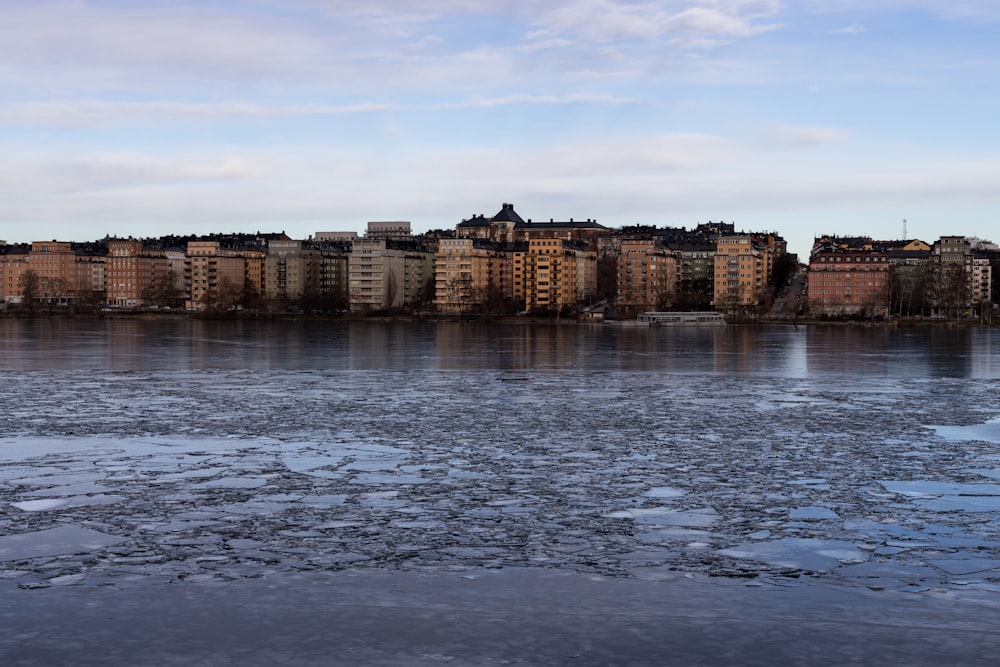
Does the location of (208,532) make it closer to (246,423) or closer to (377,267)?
(246,423)

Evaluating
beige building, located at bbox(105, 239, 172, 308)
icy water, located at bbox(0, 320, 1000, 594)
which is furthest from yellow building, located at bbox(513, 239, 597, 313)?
icy water, located at bbox(0, 320, 1000, 594)

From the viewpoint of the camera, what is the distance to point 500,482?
43.2 ft

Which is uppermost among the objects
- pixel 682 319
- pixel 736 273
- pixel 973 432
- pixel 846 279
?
pixel 736 273

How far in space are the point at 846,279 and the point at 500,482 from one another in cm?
14054

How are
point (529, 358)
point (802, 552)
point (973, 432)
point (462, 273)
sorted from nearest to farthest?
1. point (802, 552)
2. point (973, 432)
3. point (529, 358)
4. point (462, 273)

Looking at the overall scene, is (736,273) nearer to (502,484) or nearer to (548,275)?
(548,275)

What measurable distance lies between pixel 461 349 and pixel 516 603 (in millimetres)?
44965

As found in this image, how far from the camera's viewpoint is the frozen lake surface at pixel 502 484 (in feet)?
30.7

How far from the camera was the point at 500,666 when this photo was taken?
6973mm

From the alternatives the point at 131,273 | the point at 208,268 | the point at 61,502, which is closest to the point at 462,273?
the point at 208,268

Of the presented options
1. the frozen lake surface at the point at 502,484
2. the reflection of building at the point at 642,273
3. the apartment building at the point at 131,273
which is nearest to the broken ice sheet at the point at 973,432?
the frozen lake surface at the point at 502,484

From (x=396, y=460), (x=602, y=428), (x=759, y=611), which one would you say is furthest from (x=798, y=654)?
(x=602, y=428)

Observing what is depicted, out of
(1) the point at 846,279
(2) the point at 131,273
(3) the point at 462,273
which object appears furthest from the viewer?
(2) the point at 131,273

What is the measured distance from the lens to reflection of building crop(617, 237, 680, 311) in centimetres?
15312
